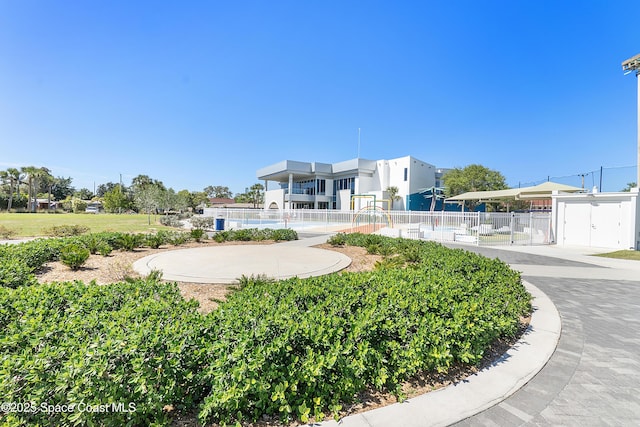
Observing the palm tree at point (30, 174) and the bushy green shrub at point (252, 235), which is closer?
the bushy green shrub at point (252, 235)

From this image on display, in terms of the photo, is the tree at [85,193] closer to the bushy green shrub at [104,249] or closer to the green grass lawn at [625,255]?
the bushy green shrub at [104,249]

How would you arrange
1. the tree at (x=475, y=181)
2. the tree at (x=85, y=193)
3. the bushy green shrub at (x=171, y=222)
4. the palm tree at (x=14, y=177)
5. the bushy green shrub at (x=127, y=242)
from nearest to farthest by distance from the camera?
1. the bushy green shrub at (x=127, y=242)
2. the bushy green shrub at (x=171, y=222)
3. the tree at (x=475, y=181)
4. the palm tree at (x=14, y=177)
5. the tree at (x=85, y=193)

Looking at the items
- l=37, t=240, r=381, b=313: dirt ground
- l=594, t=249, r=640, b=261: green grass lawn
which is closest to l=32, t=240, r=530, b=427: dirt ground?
l=37, t=240, r=381, b=313: dirt ground

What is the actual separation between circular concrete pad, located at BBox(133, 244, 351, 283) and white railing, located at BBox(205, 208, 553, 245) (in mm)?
9590

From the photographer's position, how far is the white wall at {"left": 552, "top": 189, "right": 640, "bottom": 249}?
13961mm

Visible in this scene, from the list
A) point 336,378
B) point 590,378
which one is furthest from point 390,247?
point 336,378

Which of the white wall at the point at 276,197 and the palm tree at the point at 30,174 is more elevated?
the palm tree at the point at 30,174

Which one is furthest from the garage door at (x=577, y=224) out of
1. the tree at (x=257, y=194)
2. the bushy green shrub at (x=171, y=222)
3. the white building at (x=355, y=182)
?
the tree at (x=257, y=194)

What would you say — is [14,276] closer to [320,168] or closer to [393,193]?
[393,193]

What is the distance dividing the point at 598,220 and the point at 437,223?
897cm

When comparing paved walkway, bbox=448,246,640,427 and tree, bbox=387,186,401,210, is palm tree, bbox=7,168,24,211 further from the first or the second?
paved walkway, bbox=448,246,640,427

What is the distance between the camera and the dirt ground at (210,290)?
8.82ft

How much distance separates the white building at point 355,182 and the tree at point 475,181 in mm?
4264

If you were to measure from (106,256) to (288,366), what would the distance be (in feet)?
28.6
